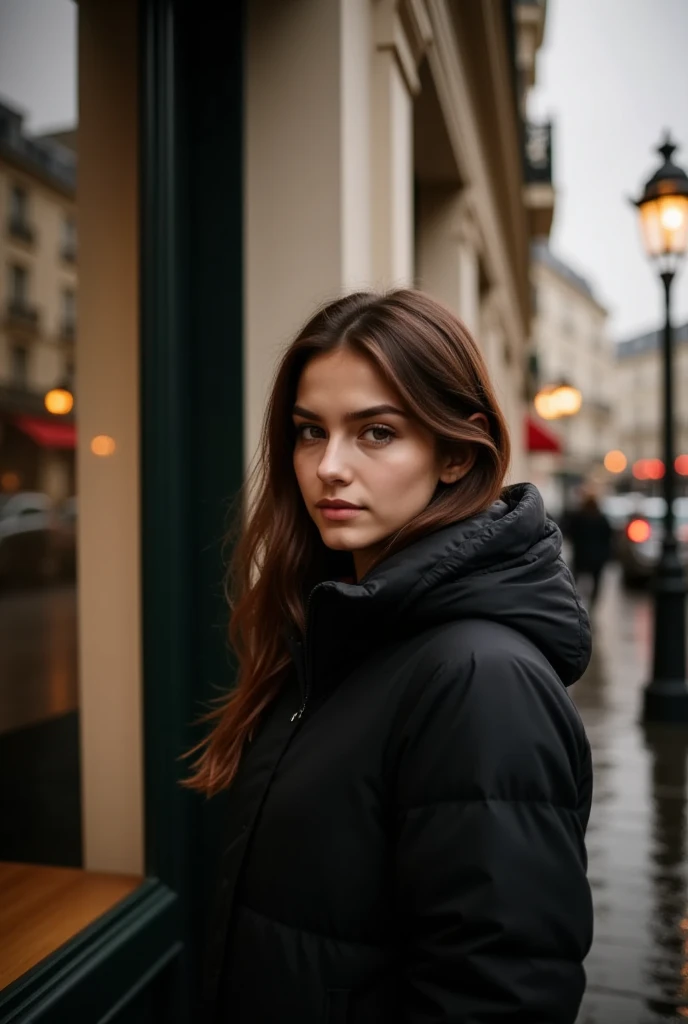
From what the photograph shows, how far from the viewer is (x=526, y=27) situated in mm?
20688

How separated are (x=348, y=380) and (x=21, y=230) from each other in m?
2.09

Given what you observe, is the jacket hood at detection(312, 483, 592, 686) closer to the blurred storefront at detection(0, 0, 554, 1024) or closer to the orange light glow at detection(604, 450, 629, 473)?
the blurred storefront at detection(0, 0, 554, 1024)

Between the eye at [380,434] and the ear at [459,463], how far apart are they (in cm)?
12

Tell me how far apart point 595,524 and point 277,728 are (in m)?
13.9

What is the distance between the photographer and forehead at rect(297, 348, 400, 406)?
1531mm

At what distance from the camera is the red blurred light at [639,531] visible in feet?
65.5

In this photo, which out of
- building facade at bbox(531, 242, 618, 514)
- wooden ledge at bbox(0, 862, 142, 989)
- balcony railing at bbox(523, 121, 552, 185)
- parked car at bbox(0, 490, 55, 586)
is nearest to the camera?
wooden ledge at bbox(0, 862, 142, 989)

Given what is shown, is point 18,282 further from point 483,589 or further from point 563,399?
point 563,399

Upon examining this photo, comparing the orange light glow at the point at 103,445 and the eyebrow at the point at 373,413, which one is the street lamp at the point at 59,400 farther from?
the eyebrow at the point at 373,413

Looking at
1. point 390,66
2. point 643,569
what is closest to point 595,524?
point 643,569

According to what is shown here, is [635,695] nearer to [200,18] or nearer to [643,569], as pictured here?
[200,18]

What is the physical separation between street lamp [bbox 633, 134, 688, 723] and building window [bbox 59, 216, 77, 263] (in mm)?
6438

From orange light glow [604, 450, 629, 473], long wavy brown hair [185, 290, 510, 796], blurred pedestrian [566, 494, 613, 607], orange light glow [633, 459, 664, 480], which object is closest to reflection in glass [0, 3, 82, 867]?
long wavy brown hair [185, 290, 510, 796]

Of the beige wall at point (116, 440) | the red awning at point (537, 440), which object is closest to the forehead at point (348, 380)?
the beige wall at point (116, 440)
